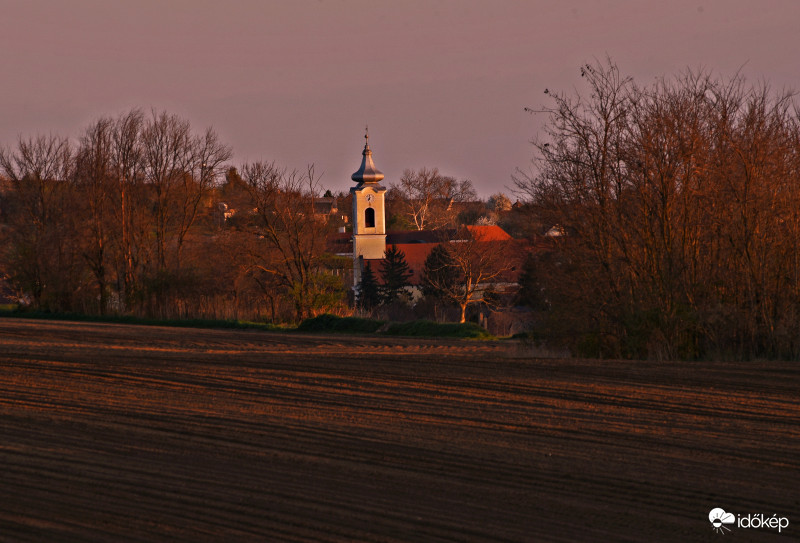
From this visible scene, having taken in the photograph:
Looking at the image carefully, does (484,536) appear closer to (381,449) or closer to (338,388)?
(381,449)

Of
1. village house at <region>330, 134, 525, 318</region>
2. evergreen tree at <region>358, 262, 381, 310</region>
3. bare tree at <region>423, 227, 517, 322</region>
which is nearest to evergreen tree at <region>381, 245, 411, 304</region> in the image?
evergreen tree at <region>358, 262, 381, 310</region>

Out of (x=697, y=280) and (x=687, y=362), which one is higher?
(x=697, y=280)

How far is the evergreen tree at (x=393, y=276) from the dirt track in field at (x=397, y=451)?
49.9 m

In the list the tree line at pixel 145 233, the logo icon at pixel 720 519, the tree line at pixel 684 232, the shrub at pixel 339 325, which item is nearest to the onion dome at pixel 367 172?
the tree line at pixel 145 233

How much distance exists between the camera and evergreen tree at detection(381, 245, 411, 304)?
6894 centimetres

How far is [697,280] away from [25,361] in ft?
45.5

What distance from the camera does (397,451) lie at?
10.3m

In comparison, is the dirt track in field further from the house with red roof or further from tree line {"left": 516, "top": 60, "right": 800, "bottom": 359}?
the house with red roof

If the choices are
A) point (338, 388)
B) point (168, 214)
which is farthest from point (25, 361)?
point (168, 214)

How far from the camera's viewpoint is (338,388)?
15.6 meters

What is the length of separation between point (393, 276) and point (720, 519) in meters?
62.9

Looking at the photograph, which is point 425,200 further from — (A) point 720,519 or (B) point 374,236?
(A) point 720,519

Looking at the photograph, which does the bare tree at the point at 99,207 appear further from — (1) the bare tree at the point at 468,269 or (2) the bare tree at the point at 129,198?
(1) the bare tree at the point at 468,269

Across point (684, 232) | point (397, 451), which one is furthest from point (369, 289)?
point (397, 451)
